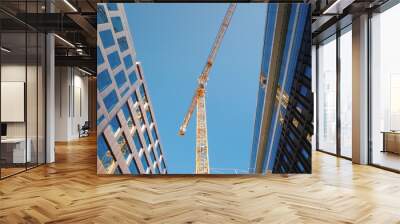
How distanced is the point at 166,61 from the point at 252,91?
1.59 metres

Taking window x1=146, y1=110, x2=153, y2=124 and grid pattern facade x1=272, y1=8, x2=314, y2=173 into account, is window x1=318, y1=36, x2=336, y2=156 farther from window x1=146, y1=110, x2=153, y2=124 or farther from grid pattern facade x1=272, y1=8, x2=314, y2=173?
window x1=146, y1=110, x2=153, y2=124

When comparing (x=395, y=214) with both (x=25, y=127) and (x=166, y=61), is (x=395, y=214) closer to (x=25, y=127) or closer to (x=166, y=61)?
(x=166, y=61)

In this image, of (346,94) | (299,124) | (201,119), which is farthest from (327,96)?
(201,119)

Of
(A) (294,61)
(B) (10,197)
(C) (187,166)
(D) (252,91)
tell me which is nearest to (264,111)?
(D) (252,91)

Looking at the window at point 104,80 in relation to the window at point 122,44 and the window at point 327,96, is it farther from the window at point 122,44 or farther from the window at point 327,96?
the window at point 327,96

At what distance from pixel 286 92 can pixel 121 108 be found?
2813mm

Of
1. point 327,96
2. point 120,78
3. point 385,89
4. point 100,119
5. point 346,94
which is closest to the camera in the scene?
point 100,119

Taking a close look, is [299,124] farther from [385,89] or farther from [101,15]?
[101,15]

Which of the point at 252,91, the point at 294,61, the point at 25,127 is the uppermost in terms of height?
the point at 294,61

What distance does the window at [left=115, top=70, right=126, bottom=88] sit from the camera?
20.0 feet

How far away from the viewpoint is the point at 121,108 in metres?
6.07

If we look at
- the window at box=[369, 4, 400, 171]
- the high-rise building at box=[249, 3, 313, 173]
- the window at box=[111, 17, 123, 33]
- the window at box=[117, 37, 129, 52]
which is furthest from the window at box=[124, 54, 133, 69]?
the window at box=[369, 4, 400, 171]

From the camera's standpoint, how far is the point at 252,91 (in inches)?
248

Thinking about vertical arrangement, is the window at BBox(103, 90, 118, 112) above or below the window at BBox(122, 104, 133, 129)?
above
